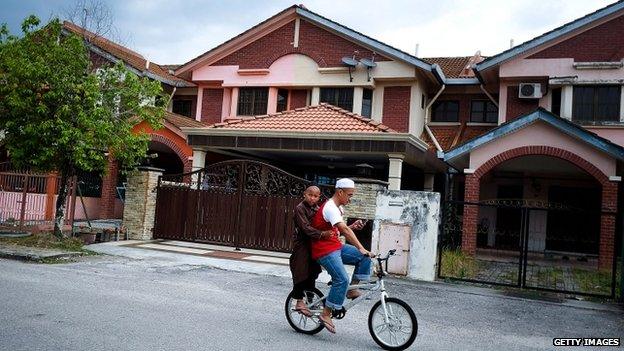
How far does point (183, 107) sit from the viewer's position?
2270cm

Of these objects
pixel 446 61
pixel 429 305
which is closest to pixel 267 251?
pixel 429 305

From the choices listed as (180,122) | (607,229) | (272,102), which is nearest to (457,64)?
(272,102)

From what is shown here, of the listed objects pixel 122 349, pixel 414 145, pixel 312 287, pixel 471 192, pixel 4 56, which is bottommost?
pixel 122 349

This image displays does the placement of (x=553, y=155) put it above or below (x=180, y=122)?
below

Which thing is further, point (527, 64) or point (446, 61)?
point (446, 61)

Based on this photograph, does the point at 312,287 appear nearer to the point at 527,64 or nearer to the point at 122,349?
the point at 122,349

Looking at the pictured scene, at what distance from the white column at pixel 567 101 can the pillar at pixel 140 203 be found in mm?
12617

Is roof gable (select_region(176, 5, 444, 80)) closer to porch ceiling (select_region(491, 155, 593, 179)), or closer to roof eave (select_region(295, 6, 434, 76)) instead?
roof eave (select_region(295, 6, 434, 76))

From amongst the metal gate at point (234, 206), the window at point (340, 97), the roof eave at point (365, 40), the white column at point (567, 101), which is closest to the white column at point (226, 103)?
the window at point (340, 97)

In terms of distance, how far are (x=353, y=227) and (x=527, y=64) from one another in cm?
1387

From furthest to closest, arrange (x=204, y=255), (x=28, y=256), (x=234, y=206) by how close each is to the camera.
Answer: (x=234, y=206) < (x=204, y=255) < (x=28, y=256)

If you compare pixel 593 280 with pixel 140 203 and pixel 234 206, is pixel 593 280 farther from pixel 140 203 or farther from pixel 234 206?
pixel 140 203

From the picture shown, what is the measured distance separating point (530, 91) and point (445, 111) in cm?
353

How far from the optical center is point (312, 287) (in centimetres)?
600
